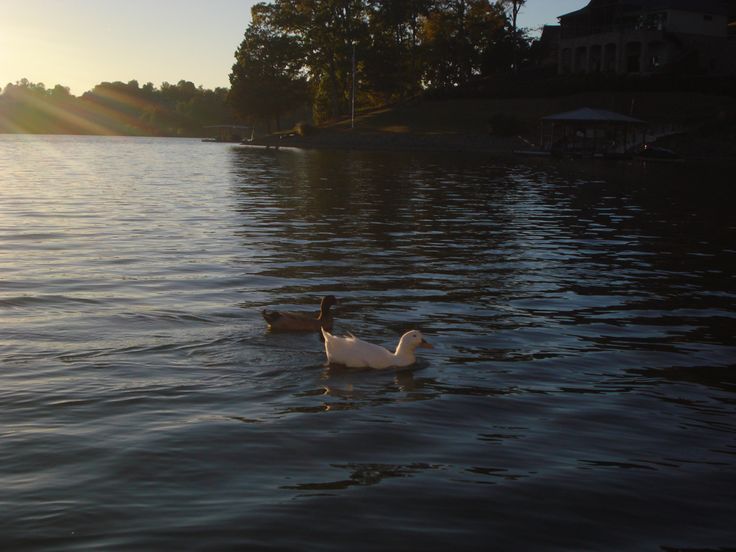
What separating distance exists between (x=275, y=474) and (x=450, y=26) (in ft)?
348

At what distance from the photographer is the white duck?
400 inches

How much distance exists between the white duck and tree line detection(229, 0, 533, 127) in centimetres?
10116

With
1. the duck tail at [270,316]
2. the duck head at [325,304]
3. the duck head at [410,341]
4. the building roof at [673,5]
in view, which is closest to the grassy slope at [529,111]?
the building roof at [673,5]

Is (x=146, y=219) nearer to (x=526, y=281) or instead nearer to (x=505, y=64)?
(x=526, y=281)

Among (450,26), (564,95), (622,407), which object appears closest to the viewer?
(622,407)

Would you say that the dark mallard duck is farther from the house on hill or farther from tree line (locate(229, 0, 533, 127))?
tree line (locate(229, 0, 533, 127))

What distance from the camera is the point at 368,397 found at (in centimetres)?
936

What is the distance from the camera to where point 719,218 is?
2809 centimetres

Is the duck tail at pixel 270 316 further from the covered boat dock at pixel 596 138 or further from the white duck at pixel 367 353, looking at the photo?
the covered boat dock at pixel 596 138

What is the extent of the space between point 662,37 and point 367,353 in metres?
84.8

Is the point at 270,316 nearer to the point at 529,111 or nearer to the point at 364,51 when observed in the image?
the point at 529,111

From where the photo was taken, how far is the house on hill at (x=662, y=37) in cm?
8494

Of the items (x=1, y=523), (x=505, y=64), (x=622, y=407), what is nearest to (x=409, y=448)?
(x=622, y=407)

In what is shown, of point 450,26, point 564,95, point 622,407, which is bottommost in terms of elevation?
point 622,407
